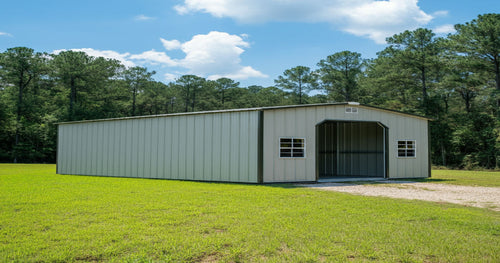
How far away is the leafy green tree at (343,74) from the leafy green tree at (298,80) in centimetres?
300

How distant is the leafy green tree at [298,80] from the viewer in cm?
4972

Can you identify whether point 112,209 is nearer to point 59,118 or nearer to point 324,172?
point 324,172

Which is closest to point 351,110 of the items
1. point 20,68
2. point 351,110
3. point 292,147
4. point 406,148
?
point 351,110

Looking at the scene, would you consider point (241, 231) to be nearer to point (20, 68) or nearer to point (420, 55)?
point (420, 55)

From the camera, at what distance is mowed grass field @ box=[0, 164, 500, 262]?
175 inches

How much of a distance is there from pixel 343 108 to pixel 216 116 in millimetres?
5322

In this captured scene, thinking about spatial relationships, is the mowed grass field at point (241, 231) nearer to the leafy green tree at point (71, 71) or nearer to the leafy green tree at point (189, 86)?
the leafy green tree at point (71, 71)

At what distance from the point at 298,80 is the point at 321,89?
3.90 m

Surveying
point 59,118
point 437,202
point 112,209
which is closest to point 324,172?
point 437,202

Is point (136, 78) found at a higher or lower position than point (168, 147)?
higher

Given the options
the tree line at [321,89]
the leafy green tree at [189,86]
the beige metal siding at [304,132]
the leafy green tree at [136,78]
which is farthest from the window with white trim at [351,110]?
the leafy green tree at [136,78]

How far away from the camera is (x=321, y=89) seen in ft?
157

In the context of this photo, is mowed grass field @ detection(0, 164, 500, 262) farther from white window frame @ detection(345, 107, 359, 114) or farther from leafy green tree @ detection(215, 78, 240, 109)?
leafy green tree @ detection(215, 78, 240, 109)

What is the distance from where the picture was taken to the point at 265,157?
13.9 meters
